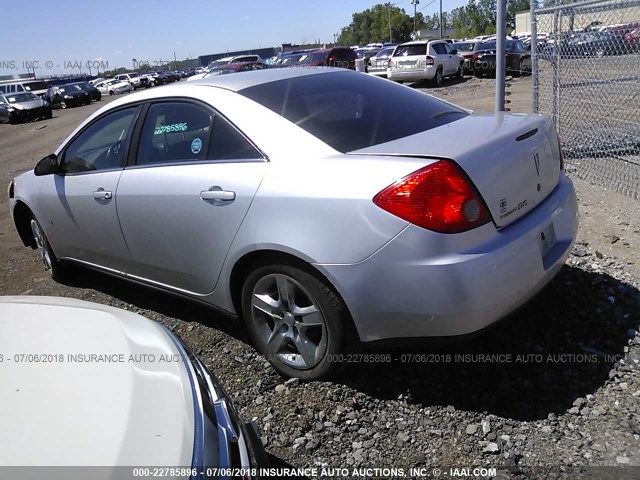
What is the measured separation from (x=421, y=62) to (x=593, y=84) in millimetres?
16940

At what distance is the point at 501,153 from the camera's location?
107 inches

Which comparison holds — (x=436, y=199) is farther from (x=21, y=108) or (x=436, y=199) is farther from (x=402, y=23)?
(x=402, y=23)

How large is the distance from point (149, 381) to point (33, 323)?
648mm

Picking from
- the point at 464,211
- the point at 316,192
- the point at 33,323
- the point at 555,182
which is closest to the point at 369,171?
the point at 316,192

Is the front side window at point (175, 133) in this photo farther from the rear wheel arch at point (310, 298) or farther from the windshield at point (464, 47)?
the windshield at point (464, 47)

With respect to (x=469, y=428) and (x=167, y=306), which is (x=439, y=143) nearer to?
(x=469, y=428)

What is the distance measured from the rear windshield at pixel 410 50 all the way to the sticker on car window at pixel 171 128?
68.6 ft

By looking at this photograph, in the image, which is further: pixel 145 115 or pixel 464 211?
pixel 145 115

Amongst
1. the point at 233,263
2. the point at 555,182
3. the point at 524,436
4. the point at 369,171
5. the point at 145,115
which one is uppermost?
the point at 145,115

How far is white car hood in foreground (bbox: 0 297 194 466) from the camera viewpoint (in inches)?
56.1

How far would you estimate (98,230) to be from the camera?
3955 mm

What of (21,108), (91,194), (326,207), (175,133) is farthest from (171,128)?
(21,108)

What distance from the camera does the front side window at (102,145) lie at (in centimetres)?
384

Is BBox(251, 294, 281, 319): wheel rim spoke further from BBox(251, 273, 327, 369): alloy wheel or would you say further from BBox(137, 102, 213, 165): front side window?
BBox(137, 102, 213, 165): front side window
